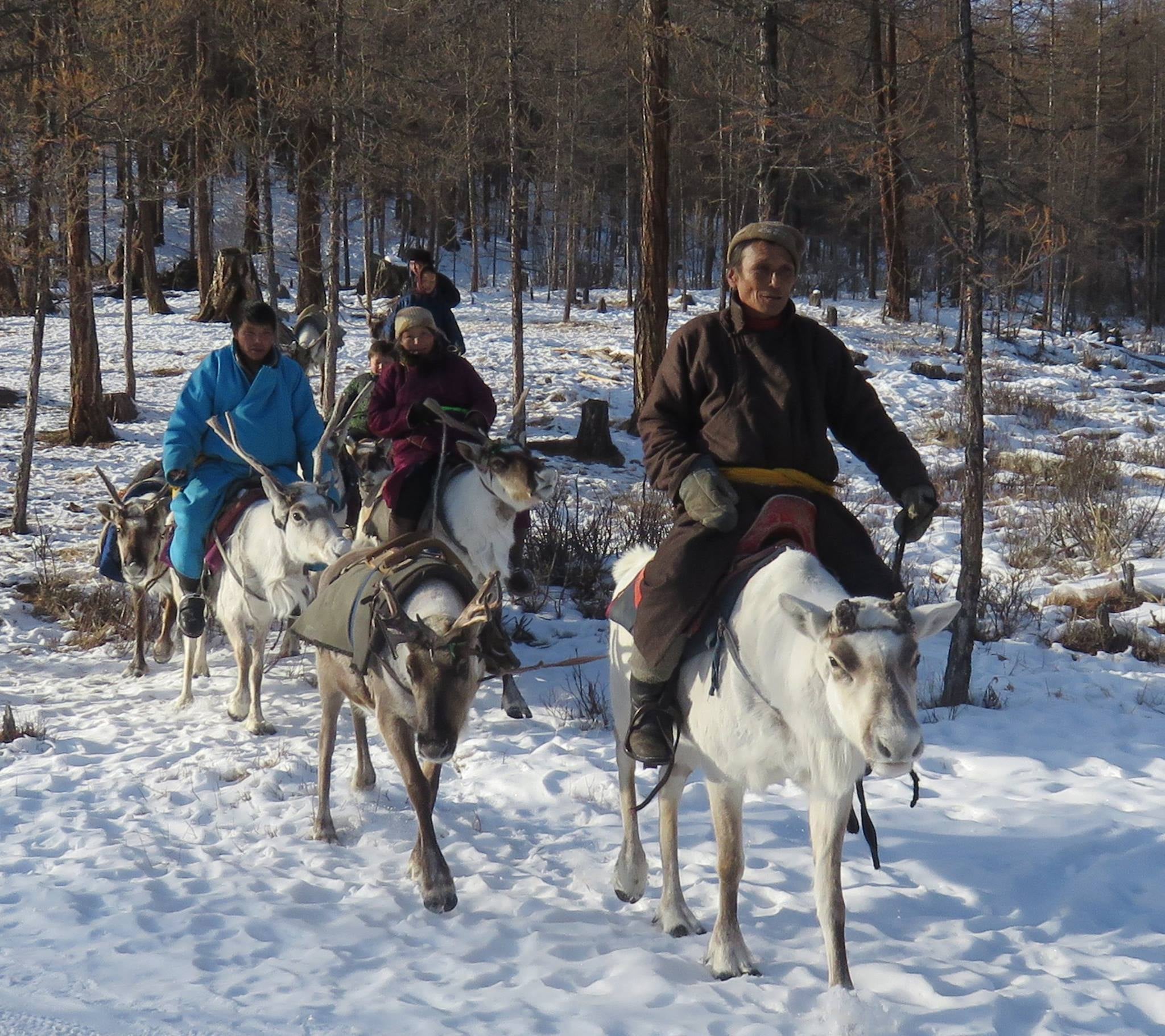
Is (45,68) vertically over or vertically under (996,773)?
over

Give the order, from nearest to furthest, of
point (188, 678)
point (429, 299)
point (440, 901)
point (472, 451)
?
1. point (440, 901)
2. point (472, 451)
3. point (188, 678)
4. point (429, 299)

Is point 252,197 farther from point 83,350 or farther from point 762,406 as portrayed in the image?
point 762,406

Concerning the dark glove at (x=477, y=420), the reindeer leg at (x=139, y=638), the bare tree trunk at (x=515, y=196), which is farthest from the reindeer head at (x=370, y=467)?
the bare tree trunk at (x=515, y=196)

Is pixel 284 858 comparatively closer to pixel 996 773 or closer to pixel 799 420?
pixel 799 420

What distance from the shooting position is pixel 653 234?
13.5 meters

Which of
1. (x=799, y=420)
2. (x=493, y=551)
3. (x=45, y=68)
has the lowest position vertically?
(x=493, y=551)

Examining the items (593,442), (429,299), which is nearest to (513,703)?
(429,299)

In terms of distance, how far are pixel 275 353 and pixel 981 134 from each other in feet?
15.2

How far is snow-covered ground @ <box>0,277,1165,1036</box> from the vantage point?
3266mm

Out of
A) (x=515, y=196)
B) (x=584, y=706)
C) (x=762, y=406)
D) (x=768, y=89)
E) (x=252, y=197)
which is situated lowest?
(x=584, y=706)

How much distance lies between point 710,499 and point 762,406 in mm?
453

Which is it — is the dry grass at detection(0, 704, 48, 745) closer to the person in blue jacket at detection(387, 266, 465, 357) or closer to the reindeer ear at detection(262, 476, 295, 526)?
the reindeer ear at detection(262, 476, 295, 526)

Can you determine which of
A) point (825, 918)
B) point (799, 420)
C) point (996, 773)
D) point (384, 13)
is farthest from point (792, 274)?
point (384, 13)

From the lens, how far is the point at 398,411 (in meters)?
6.84
